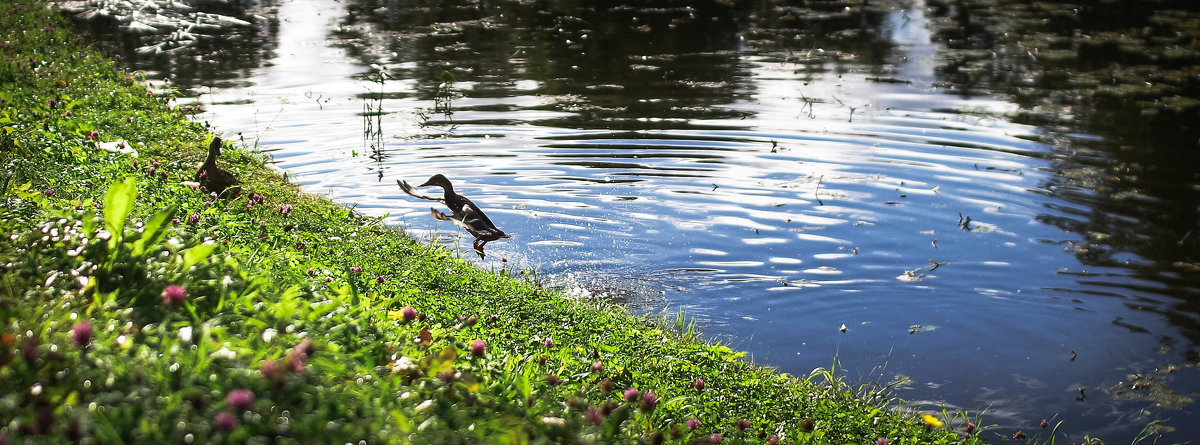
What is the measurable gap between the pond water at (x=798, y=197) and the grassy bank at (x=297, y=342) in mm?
925

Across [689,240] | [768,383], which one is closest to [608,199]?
[689,240]

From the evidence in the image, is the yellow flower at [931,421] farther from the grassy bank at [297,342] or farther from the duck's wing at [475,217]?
the duck's wing at [475,217]

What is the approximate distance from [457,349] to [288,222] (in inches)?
125

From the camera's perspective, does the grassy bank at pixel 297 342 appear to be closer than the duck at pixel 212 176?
Yes

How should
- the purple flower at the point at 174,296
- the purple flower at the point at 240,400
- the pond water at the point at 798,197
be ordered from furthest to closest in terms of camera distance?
the pond water at the point at 798,197
the purple flower at the point at 174,296
the purple flower at the point at 240,400

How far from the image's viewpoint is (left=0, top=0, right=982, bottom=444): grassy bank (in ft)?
10.1

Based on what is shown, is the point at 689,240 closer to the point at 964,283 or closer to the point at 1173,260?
the point at 964,283

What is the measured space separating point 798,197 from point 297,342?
7.32 metres

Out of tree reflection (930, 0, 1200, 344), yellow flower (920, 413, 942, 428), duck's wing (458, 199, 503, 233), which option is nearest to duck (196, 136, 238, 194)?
duck's wing (458, 199, 503, 233)

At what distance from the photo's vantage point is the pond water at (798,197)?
23.0 feet

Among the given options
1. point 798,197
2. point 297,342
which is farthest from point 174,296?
point 798,197

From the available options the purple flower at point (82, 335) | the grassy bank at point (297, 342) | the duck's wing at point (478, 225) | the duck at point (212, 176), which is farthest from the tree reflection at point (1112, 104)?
the duck at point (212, 176)

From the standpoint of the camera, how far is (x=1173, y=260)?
873 cm

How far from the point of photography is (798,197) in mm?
10180
